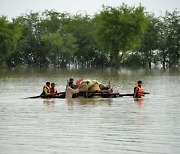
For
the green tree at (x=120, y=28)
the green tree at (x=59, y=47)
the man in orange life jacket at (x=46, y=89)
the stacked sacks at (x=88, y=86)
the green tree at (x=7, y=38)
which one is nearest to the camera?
the stacked sacks at (x=88, y=86)

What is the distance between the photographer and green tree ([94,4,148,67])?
88312 millimetres

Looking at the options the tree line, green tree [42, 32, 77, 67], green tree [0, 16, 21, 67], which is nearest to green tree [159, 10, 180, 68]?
the tree line

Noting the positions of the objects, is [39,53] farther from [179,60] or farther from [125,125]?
[125,125]

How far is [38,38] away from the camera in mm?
100000

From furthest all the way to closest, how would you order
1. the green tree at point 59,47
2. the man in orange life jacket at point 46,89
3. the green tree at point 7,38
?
the green tree at point 59,47 < the green tree at point 7,38 < the man in orange life jacket at point 46,89

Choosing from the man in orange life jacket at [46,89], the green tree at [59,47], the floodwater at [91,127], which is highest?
the green tree at [59,47]

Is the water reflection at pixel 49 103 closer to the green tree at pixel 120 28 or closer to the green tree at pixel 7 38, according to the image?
the green tree at pixel 120 28

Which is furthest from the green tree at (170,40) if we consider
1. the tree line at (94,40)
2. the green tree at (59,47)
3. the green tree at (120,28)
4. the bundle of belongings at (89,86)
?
the bundle of belongings at (89,86)

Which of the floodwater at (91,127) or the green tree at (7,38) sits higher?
the green tree at (7,38)

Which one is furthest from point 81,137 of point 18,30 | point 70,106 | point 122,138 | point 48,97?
point 18,30

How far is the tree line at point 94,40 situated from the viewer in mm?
89062

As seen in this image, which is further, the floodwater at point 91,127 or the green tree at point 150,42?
the green tree at point 150,42

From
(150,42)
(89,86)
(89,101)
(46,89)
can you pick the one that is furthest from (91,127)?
(150,42)

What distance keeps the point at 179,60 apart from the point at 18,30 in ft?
80.6
